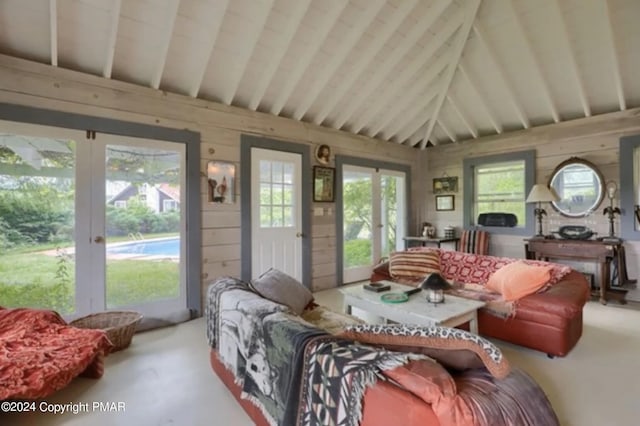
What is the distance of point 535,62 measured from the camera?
154 inches

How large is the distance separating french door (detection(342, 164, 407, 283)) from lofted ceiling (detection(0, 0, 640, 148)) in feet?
3.47

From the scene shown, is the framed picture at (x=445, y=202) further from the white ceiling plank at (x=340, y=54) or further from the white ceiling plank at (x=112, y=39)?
the white ceiling plank at (x=112, y=39)

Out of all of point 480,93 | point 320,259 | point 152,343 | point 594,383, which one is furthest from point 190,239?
point 480,93

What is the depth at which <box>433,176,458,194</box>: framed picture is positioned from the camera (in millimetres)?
6016

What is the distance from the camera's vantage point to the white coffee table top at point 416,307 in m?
2.41

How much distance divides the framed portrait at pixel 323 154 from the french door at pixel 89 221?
198 centimetres

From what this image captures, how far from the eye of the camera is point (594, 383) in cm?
226

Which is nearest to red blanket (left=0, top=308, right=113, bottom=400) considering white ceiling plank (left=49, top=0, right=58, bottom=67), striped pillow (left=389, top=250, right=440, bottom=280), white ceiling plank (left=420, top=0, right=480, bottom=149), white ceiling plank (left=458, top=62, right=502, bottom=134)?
white ceiling plank (left=49, top=0, right=58, bottom=67)

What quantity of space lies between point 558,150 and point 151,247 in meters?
5.66

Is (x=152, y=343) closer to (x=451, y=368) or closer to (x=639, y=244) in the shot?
(x=451, y=368)

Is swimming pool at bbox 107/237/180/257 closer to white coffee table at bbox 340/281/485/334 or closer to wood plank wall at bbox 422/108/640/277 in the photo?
white coffee table at bbox 340/281/485/334

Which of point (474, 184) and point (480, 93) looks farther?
point (474, 184)

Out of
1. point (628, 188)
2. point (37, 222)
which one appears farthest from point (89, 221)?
point (628, 188)

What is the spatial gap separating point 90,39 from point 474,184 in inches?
224
